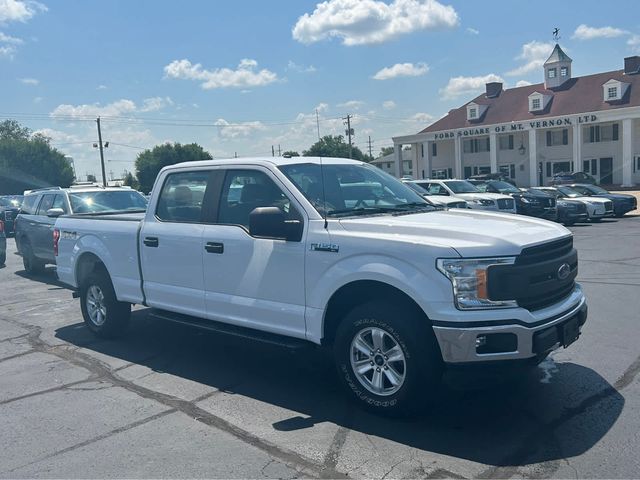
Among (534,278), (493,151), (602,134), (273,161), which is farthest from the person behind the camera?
(493,151)

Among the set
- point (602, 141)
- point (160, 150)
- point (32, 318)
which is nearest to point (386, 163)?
point (160, 150)

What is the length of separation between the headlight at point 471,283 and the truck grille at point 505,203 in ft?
50.7

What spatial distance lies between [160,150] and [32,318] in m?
60.8

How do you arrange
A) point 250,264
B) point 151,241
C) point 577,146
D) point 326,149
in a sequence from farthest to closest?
point 577,146, point 326,149, point 151,241, point 250,264

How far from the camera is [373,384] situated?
4805 mm

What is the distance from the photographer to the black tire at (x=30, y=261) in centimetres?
1337

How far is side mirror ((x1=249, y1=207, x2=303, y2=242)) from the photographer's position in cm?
505

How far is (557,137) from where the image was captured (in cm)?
4850

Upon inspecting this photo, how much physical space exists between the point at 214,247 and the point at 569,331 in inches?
124

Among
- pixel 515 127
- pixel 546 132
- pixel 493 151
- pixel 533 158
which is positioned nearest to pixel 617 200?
pixel 533 158

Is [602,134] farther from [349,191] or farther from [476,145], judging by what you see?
[349,191]

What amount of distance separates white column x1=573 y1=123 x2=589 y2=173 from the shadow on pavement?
43450 mm

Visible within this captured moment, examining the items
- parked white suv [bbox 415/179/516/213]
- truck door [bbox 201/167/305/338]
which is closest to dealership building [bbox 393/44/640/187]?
parked white suv [bbox 415/179/516/213]

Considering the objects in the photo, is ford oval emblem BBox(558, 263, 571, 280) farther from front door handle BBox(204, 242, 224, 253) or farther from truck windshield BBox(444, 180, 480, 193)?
truck windshield BBox(444, 180, 480, 193)
